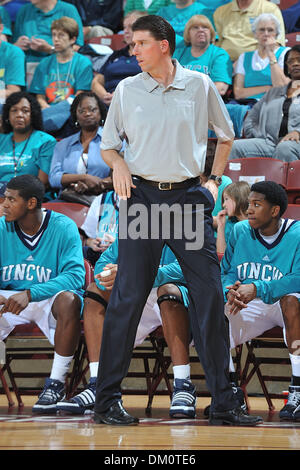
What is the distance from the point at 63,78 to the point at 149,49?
4.45 m

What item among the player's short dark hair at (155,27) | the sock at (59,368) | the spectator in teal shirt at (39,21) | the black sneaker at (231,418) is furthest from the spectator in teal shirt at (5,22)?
the black sneaker at (231,418)

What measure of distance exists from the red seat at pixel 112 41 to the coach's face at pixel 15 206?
4.40 metres

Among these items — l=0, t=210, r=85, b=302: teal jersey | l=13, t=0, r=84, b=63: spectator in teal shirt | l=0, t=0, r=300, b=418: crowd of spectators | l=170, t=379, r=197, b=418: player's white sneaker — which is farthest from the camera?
l=13, t=0, r=84, b=63: spectator in teal shirt

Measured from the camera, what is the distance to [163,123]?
3104mm

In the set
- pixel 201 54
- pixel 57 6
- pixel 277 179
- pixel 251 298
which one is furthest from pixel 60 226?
pixel 57 6

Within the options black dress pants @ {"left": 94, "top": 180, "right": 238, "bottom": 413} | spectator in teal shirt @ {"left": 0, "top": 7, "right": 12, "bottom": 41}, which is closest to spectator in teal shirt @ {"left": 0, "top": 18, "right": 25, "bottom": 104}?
spectator in teal shirt @ {"left": 0, "top": 7, "right": 12, "bottom": 41}

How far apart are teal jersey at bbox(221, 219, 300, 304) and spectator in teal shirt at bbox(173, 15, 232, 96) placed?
3149mm

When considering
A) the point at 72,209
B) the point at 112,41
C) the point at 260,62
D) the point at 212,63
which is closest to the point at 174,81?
the point at 72,209

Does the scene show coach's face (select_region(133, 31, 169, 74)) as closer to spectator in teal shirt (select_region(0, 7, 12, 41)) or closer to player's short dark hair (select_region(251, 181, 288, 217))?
player's short dark hair (select_region(251, 181, 288, 217))

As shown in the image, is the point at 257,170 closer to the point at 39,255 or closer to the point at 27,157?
the point at 27,157

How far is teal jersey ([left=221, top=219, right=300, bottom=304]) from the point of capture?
4.02 meters

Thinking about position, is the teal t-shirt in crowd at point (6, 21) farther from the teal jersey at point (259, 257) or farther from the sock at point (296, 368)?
the sock at point (296, 368)

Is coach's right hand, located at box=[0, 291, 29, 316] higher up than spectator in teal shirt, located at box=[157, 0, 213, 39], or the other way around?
spectator in teal shirt, located at box=[157, 0, 213, 39]

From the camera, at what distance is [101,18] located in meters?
9.09
